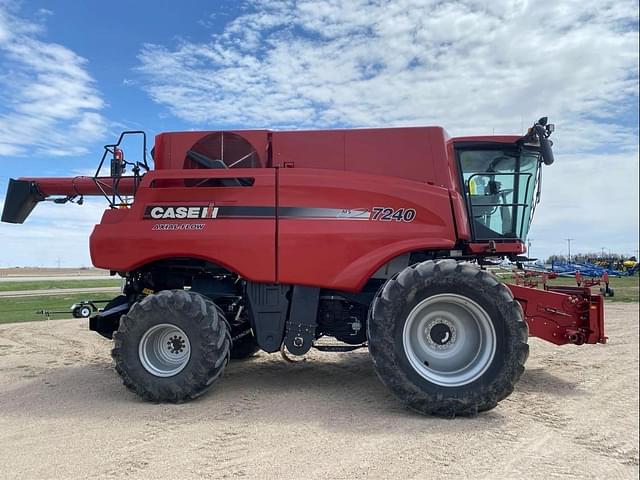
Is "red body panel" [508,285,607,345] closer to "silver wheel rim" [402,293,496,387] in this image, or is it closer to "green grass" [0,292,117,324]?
"silver wheel rim" [402,293,496,387]

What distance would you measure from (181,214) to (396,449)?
12.8ft

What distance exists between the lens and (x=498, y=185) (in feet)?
21.6

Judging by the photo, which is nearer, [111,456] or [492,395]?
[111,456]

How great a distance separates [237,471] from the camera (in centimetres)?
397

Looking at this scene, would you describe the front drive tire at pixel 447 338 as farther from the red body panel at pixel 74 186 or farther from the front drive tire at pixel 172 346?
the red body panel at pixel 74 186

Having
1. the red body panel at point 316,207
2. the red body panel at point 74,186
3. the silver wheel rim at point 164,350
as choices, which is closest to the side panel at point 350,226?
the red body panel at point 316,207

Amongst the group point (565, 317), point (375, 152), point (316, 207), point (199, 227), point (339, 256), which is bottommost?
point (565, 317)

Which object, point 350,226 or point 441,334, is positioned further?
point 350,226

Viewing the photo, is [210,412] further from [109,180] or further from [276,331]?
Answer: [109,180]

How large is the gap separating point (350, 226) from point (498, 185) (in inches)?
85.3

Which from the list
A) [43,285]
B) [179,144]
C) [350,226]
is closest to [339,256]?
[350,226]

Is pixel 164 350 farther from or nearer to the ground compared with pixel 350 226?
nearer to the ground

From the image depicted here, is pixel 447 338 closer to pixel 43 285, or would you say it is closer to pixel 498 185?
pixel 498 185

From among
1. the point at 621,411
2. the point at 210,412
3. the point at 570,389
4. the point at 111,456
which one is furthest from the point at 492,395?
the point at 111,456
